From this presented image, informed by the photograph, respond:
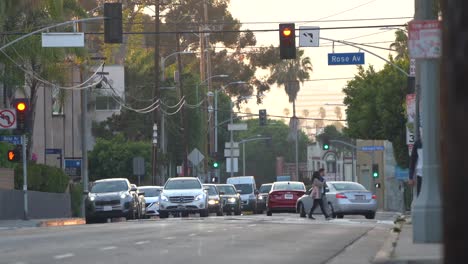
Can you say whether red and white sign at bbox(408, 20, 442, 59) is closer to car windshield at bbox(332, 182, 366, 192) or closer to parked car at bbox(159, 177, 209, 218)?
car windshield at bbox(332, 182, 366, 192)

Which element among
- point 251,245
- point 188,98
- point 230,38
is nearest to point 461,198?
point 251,245

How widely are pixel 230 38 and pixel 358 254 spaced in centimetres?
6984

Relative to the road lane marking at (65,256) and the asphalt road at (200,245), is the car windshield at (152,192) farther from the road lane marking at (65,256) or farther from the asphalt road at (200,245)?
the road lane marking at (65,256)

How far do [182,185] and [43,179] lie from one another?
826cm

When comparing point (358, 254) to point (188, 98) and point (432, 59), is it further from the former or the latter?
point (188, 98)

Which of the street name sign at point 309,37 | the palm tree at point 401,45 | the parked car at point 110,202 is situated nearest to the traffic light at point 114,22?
the parked car at point 110,202

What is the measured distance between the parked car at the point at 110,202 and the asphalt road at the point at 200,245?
12.1 metres

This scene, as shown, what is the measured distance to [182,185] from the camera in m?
41.3

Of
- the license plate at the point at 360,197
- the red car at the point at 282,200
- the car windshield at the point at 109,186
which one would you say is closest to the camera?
the license plate at the point at 360,197

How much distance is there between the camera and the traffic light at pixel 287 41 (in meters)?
35.8

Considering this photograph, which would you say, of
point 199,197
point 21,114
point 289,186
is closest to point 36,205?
point 199,197

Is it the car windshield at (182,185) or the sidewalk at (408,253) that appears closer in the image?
the sidewalk at (408,253)

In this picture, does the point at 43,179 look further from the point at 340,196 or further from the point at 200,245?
the point at 200,245

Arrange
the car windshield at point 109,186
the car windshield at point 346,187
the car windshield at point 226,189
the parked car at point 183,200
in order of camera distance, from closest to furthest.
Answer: the car windshield at point 346,187
the car windshield at point 109,186
the parked car at point 183,200
the car windshield at point 226,189
